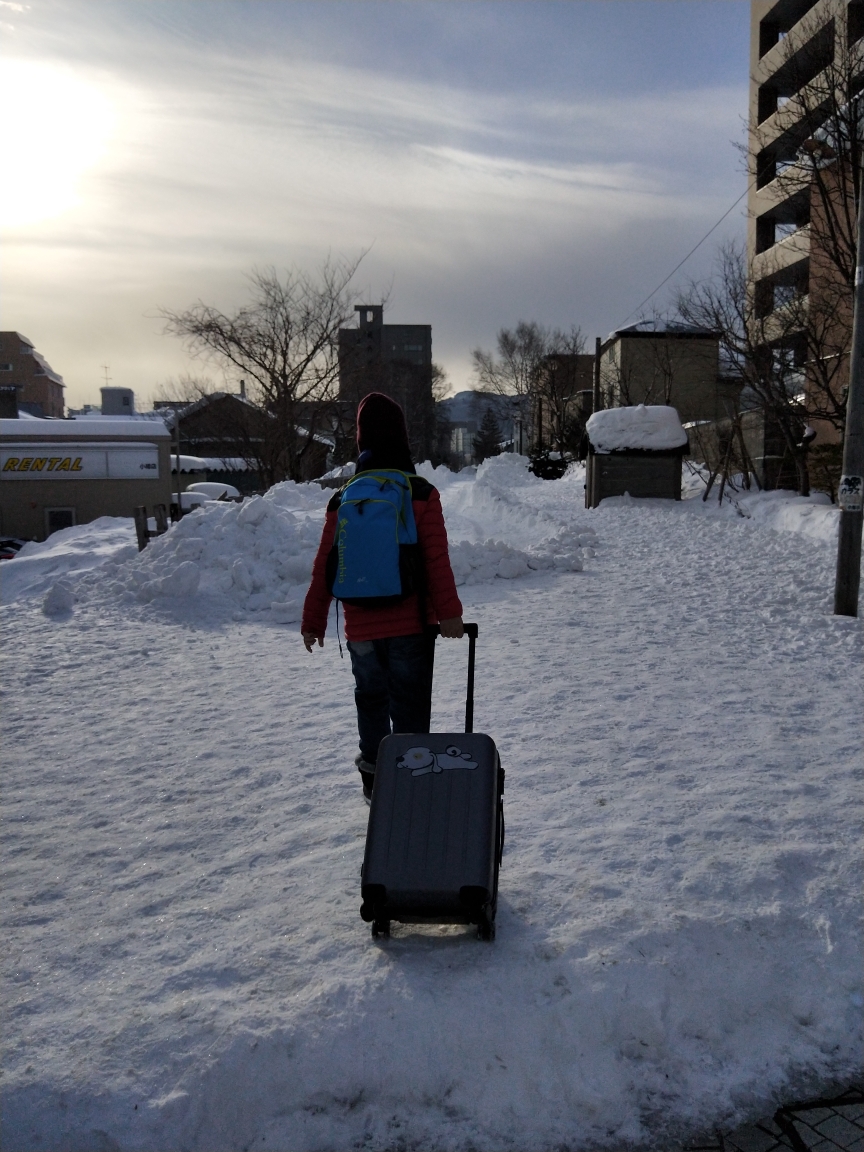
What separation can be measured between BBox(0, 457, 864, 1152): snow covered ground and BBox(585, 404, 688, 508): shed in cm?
1093

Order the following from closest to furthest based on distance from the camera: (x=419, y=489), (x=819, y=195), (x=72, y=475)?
(x=419, y=489)
(x=819, y=195)
(x=72, y=475)

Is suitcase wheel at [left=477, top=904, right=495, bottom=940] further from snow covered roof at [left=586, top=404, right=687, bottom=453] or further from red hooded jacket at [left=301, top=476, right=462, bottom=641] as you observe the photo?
snow covered roof at [left=586, top=404, right=687, bottom=453]

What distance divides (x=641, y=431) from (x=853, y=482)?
10506 millimetres

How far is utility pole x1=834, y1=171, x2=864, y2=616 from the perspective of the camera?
24.7 ft

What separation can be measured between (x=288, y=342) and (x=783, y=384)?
12.4 m

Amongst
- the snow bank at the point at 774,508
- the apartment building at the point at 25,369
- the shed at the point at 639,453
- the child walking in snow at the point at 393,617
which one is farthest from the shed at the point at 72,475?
the apartment building at the point at 25,369

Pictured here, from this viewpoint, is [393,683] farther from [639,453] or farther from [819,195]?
[639,453]

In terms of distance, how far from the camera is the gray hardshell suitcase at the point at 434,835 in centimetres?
287

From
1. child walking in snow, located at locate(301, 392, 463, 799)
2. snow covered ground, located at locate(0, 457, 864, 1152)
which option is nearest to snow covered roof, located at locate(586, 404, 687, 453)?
snow covered ground, located at locate(0, 457, 864, 1152)

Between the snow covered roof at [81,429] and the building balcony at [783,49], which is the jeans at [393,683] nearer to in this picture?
the snow covered roof at [81,429]

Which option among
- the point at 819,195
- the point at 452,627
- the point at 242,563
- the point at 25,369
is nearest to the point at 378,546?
the point at 452,627

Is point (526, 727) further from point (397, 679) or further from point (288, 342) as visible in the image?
point (288, 342)

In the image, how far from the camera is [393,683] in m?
3.64

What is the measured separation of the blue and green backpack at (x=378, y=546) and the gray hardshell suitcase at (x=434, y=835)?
2.05 ft
